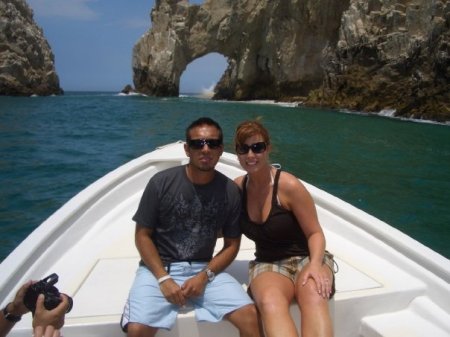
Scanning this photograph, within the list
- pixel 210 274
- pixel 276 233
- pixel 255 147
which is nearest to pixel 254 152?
pixel 255 147

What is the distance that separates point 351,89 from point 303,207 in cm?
3162

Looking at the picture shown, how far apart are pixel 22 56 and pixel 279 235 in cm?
5956

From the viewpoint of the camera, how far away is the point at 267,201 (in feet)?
7.68

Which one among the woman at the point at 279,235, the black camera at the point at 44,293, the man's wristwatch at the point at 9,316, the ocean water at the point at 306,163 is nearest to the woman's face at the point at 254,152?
the woman at the point at 279,235

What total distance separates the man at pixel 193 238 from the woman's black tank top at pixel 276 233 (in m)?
0.09

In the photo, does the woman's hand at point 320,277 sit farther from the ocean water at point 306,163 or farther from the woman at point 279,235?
the ocean water at point 306,163

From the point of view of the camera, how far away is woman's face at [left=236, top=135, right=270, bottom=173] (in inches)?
90.0

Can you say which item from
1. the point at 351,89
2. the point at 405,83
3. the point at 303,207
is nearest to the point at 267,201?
the point at 303,207

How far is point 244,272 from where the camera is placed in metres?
2.67

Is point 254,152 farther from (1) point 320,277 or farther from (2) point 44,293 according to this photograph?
(2) point 44,293

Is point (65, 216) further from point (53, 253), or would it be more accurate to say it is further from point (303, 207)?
point (303, 207)

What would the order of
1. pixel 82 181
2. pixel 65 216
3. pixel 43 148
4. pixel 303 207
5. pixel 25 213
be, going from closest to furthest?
pixel 303 207 < pixel 65 216 < pixel 25 213 < pixel 82 181 < pixel 43 148

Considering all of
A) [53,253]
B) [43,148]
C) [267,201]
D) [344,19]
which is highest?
[344,19]

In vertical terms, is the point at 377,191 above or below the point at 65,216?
below
